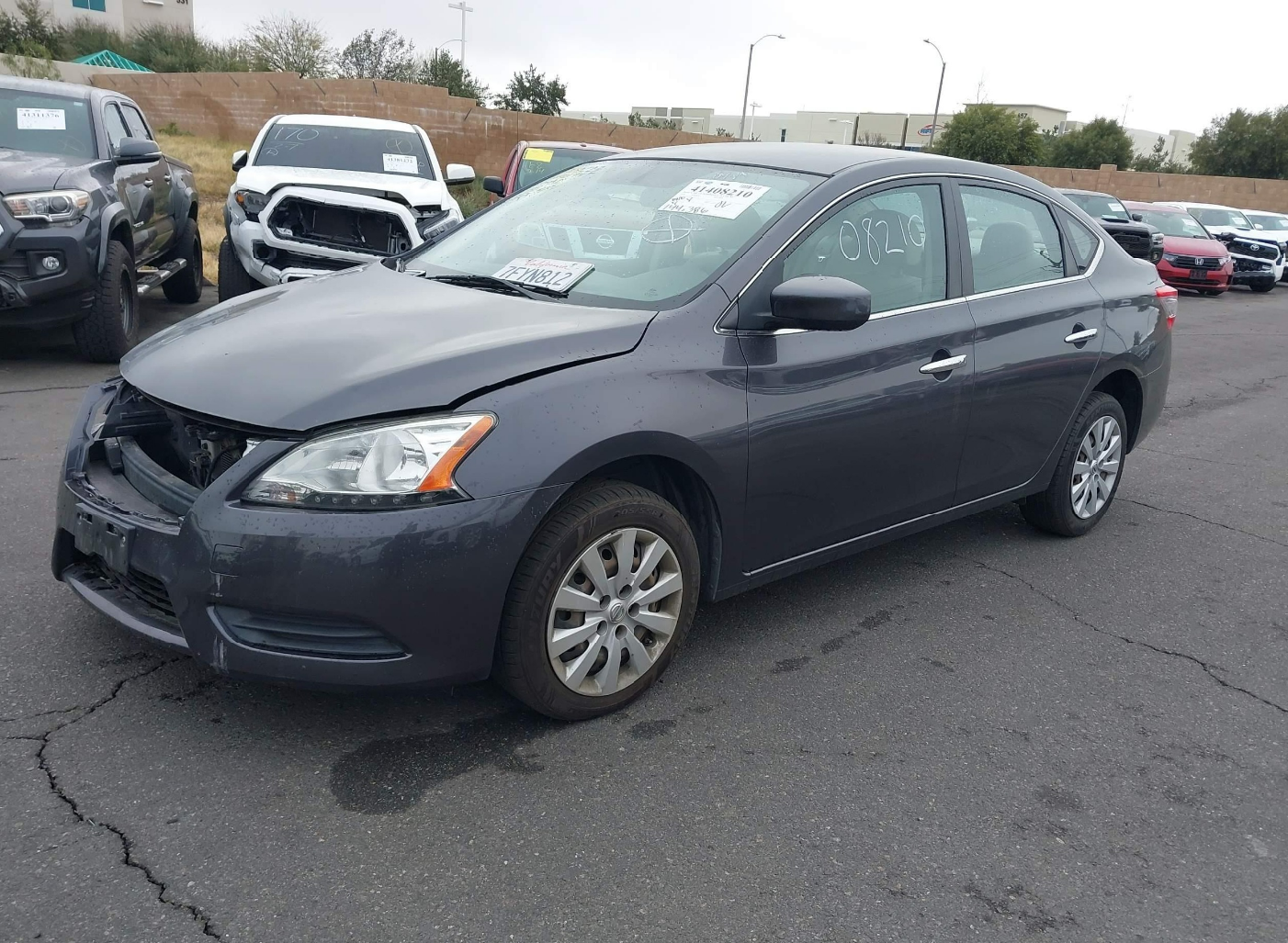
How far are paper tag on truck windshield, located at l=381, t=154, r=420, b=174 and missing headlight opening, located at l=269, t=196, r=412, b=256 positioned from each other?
1.45 metres

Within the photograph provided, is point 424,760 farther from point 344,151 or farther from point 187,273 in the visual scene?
point 187,273

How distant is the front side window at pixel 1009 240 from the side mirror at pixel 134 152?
19.7 feet

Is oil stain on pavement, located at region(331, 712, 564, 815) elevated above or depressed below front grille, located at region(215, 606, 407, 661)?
below

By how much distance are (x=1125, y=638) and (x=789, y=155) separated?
2.24 m

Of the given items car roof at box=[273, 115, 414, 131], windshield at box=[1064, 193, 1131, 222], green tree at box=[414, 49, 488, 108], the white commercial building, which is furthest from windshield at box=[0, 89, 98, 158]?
the white commercial building

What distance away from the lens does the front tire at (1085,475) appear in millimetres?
4867

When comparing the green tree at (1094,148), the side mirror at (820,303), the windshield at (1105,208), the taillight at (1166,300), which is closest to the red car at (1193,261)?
the windshield at (1105,208)

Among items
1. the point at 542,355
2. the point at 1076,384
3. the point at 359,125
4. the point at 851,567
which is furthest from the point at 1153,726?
the point at 359,125

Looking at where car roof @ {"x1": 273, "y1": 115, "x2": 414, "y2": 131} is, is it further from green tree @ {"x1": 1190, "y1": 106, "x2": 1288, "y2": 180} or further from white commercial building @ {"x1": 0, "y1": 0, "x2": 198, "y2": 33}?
white commercial building @ {"x1": 0, "y1": 0, "x2": 198, "y2": 33}

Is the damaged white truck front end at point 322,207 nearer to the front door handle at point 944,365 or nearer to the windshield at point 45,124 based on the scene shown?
the windshield at point 45,124

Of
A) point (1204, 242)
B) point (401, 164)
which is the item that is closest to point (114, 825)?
point (401, 164)

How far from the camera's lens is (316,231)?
8297 mm

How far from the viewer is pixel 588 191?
4133 millimetres

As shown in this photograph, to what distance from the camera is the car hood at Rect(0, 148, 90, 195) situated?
6.64m
